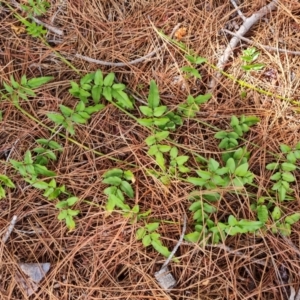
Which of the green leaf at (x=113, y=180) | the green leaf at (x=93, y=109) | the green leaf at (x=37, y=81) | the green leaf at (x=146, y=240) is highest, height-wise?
the green leaf at (x=37, y=81)

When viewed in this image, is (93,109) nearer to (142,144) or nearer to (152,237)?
(142,144)

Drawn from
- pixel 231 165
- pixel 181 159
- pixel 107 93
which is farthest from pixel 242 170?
pixel 107 93

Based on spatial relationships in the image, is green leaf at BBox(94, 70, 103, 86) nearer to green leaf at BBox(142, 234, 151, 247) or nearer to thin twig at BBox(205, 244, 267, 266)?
green leaf at BBox(142, 234, 151, 247)

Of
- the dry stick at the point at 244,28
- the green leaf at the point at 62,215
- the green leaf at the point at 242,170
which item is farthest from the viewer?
the dry stick at the point at 244,28

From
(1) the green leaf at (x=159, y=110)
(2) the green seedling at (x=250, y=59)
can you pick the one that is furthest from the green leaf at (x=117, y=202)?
(2) the green seedling at (x=250, y=59)

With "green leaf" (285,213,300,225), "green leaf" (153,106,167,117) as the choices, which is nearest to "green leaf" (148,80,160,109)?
"green leaf" (153,106,167,117)

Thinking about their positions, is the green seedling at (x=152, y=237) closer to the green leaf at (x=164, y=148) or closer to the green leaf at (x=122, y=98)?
the green leaf at (x=164, y=148)
